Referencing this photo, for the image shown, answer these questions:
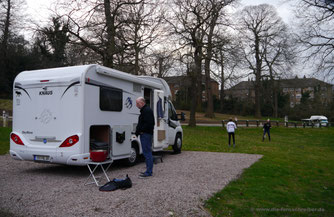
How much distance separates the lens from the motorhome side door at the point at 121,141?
7973 mm

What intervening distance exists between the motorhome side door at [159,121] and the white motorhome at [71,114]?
140cm

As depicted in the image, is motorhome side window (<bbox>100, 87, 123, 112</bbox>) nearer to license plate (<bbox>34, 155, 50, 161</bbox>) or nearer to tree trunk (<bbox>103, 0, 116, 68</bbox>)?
license plate (<bbox>34, 155, 50, 161</bbox>)

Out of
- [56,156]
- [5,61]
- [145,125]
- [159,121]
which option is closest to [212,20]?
[159,121]

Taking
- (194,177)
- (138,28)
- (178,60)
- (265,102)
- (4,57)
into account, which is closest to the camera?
(194,177)

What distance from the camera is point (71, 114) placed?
7.20 m

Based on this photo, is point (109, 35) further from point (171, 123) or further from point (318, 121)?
point (318, 121)

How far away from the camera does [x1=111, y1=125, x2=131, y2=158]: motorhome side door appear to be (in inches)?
314

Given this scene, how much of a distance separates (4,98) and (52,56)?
7915mm

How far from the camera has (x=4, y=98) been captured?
37.8 metres

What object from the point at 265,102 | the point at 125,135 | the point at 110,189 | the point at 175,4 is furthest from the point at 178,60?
the point at 265,102

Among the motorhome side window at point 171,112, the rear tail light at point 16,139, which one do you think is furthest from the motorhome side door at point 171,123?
the rear tail light at point 16,139

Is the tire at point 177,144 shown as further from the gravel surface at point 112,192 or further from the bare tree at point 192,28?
the bare tree at point 192,28

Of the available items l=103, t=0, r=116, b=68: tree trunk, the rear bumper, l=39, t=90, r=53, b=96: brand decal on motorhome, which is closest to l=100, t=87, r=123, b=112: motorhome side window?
l=39, t=90, r=53, b=96: brand decal on motorhome

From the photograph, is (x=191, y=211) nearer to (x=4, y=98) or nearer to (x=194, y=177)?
(x=194, y=177)
